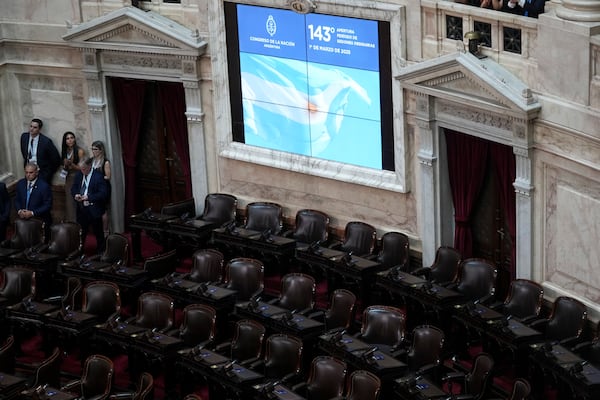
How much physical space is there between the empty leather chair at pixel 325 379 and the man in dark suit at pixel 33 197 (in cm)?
616

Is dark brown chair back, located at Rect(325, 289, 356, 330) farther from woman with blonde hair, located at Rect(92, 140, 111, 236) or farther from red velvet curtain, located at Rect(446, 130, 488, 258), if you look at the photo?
woman with blonde hair, located at Rect(92, 140, 111, 236)

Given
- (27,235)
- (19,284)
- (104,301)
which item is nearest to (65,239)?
(27,235)

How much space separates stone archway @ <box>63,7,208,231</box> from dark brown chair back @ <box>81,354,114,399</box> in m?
4.97

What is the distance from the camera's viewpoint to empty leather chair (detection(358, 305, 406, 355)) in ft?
A: 49.6

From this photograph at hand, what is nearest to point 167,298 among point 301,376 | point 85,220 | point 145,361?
point 145,361

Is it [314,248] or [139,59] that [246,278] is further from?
[139,59]

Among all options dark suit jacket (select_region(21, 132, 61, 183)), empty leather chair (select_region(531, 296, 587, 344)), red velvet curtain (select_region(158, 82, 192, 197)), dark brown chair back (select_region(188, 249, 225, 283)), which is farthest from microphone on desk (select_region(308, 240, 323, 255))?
dark suit jacket (select_region(21, 132, 61, 183))

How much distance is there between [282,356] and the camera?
1489 cm

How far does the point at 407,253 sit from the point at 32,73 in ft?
21.7

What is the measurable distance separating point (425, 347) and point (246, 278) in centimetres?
304

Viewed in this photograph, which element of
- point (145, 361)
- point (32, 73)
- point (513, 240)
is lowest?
point (145, 361)

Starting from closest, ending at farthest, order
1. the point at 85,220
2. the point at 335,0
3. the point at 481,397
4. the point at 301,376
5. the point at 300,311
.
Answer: the point at 481,397 → the point at 301,376 → the point at 300,311 → the point at 335,0 → the point at 85,220

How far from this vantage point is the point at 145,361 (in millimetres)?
15727

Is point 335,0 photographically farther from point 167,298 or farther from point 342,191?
point 167,298
